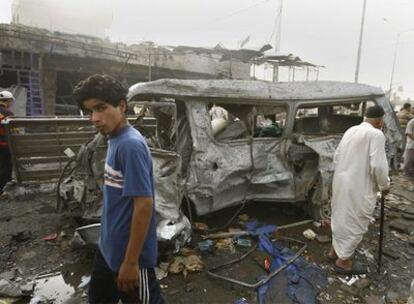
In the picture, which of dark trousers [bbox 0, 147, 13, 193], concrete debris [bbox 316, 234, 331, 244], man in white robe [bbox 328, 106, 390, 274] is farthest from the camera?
dark trousers [bbox 0, 147, 13, 193]

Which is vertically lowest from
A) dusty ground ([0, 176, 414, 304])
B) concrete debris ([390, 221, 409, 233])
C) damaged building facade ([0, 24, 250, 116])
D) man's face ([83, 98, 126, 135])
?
dusty ground ([0, 176, 414, 304])

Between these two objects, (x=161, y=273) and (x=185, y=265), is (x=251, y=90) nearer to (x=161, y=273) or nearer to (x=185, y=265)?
(x=185, y=265)

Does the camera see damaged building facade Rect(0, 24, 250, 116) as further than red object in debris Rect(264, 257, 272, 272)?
Yes

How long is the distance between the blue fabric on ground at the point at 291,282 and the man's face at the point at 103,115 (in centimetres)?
236

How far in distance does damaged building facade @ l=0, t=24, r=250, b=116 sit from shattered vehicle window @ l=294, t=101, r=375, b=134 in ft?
30.9

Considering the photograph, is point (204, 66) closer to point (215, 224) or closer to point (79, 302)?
point (215, 224)

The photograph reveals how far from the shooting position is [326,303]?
3061mm

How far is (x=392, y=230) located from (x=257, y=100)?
302 cm

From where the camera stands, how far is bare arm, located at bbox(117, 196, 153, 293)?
5.23ft

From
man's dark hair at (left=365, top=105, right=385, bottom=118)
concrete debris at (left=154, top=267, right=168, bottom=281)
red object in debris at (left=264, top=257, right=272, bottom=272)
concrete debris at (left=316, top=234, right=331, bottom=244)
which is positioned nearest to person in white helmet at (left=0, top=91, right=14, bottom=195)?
concrete debris at (left=154, top=267, right=168, bottom=281)

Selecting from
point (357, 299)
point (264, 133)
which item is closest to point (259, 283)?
point (357, 299)

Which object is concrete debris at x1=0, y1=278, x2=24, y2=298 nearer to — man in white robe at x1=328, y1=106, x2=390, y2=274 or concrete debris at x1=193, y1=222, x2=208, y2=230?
concrete debris at x1=193, y1=222, x2=208, y2=230

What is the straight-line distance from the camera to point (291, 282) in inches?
131

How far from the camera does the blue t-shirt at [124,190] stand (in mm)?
1591
